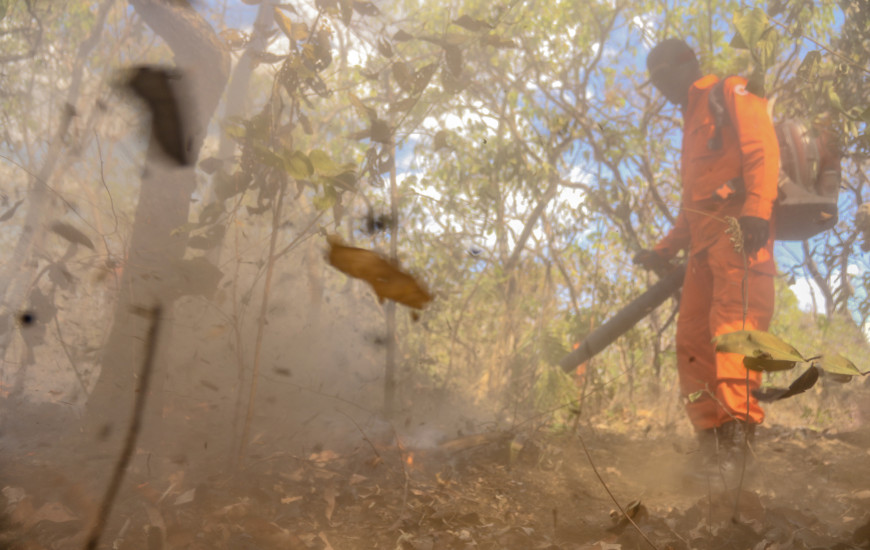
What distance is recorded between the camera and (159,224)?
6.80 ft

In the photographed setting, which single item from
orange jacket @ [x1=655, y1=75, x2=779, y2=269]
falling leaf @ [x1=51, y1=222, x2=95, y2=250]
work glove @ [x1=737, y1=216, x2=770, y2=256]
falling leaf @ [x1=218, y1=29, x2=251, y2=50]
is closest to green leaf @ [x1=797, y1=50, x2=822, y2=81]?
orange jacket @ [x1=655, y1=75, x2=779, y2=269]

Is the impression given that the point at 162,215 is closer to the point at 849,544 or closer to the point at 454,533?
the point at 454,533

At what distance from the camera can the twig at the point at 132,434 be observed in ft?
4.25

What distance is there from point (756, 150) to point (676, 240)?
55cm

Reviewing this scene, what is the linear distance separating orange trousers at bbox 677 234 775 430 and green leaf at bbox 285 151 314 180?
1424 mm

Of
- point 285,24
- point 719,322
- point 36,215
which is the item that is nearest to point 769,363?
point 719,322

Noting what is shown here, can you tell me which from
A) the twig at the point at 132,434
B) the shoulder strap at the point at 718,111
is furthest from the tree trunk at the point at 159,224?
the shoulder strap at the point at 718,111

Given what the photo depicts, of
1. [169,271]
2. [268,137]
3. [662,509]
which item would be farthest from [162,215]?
[662,509]

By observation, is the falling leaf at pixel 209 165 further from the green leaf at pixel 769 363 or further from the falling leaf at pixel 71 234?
the green leaf at pixel 769 363

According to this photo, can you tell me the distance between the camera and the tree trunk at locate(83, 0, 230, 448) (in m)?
1.98

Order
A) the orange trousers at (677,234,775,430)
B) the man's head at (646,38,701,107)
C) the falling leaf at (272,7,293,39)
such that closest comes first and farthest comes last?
1. the falling leaf at (272,7,293,39)
2. the orange trousers at (677,234,775,430)
3. the man's head at (646,38,701,107)

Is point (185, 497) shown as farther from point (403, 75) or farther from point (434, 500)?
point (403, 75)

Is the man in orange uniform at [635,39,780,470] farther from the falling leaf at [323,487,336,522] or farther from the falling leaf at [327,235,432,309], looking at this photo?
the falling leaf at [323,487,336,522]

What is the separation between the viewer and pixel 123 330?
2041 mm
